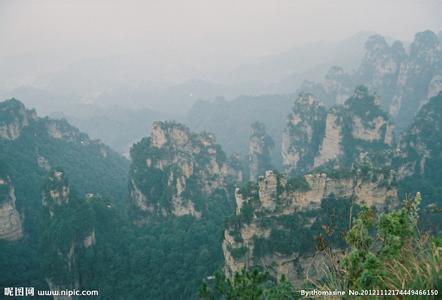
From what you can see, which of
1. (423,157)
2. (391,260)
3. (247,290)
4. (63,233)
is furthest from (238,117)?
(391,260)

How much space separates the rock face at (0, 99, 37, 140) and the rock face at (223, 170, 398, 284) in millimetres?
34068

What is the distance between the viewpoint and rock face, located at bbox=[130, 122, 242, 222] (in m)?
46.3

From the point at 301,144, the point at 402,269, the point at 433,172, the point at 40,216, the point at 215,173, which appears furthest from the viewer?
the point at 301,144

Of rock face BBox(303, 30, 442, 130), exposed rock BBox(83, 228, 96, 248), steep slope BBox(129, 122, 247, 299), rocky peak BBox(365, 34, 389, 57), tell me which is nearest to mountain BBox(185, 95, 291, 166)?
rock face BBox(303, 30, 442, 130)

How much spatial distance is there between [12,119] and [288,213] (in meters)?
38.5

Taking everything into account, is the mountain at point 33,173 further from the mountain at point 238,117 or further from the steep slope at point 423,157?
the mountain at point 238,117

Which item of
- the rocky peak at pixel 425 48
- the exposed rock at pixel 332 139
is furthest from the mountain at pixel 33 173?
the rocky peak at pixel 425 48

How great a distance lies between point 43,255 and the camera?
36688mm

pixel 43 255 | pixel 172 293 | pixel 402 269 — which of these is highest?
pixel 402 269

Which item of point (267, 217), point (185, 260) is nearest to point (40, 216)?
point (185, 260)

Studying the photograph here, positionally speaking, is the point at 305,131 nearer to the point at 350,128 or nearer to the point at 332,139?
the point at 332,139

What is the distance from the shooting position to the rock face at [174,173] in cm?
4634

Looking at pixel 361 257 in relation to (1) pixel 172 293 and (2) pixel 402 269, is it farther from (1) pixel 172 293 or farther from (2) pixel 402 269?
(1) pixel 172 293

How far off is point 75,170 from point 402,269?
178ft
